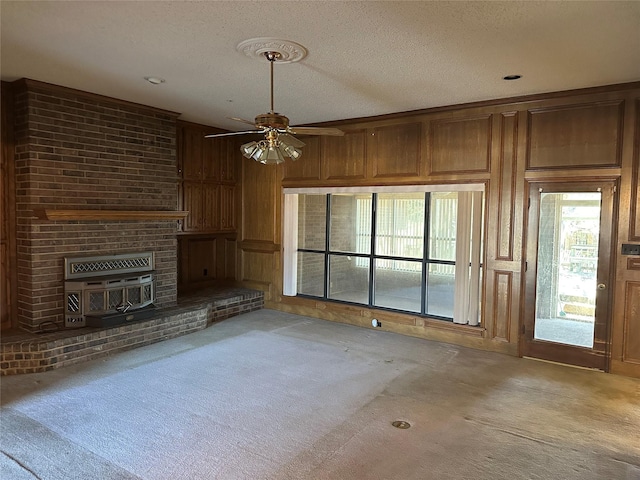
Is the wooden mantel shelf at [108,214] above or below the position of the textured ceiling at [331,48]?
below

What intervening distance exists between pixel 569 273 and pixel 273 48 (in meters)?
3.59

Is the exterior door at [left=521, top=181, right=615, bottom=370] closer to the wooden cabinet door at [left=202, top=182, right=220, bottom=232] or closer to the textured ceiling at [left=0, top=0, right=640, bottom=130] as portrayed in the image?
the textured ceiling at [left=0, top=0, right=640, bottom=130]

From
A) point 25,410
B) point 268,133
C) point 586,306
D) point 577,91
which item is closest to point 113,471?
point 25,410

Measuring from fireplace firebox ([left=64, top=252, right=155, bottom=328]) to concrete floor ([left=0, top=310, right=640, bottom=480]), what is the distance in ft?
1.65

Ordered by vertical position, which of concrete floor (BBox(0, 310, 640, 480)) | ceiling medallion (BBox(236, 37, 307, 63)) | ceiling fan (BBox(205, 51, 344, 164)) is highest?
ceiling medallion (BBox(236, 37, 307, 63))

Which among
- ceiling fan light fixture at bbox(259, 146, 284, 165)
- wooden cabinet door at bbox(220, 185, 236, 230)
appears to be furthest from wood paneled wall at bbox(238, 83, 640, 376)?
ceiling fan light fixture at bbox(259, 146, 284, 165)

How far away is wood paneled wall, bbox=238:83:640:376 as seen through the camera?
4.01 meters

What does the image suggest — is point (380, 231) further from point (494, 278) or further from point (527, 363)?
point (527, 363)

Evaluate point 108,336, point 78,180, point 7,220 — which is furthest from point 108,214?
point 108,336

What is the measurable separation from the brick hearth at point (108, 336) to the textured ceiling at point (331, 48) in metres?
2.49

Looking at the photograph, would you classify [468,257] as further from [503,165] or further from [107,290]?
[107,290]

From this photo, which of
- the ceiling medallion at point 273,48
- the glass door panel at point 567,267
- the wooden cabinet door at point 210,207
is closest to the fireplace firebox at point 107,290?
the wooden cabinet door at point 210,207

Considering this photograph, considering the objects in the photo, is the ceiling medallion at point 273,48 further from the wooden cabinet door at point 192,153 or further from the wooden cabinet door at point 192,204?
the wooden cabinet door at point 192,204

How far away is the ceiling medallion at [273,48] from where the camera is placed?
3049mm
